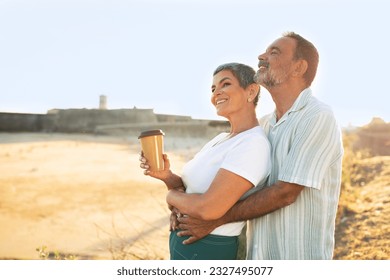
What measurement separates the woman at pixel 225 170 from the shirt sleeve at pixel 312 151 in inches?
4.5

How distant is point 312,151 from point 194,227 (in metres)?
0.62

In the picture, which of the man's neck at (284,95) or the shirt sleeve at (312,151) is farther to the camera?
the man's neck at (284,95)

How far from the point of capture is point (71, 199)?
7.60 metres

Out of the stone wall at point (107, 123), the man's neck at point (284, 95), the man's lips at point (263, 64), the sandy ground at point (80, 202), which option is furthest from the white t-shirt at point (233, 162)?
the stone wall at point (107, 123)

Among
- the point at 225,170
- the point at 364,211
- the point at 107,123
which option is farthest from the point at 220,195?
the point at 107,123

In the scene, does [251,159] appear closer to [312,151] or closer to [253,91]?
[312,151]

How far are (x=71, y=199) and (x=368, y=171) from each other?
5439 mm

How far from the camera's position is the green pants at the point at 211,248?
2332mm

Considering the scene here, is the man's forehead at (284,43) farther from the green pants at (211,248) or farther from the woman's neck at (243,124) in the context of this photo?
the green pants at (211,248)

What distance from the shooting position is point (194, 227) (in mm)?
2309

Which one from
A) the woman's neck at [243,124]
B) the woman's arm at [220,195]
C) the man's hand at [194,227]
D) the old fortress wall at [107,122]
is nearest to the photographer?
the woman's arm at [220,195]

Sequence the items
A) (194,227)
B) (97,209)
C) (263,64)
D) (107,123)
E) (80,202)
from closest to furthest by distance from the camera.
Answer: (194,227)
(263,64)
(97,209)
(80,202)
(107,123)

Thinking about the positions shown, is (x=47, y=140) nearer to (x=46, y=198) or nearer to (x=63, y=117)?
(x=63, y=117)
